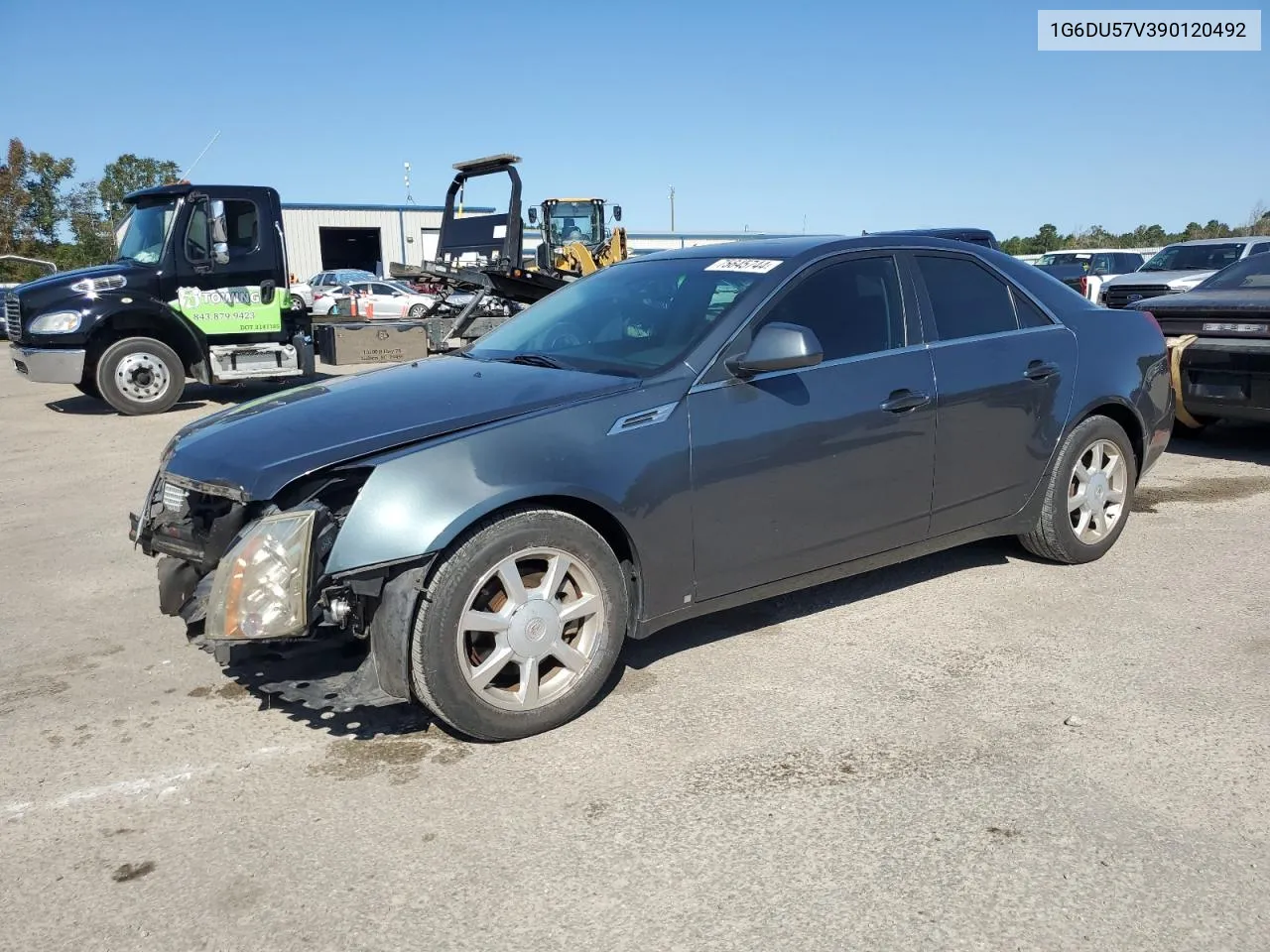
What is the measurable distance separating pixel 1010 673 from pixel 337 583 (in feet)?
8.22

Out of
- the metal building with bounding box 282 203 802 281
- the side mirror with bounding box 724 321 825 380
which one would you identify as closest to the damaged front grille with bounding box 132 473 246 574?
the side mirror with bounding box 724 321 825 380

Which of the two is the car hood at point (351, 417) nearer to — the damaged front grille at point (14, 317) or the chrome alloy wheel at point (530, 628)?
the chrome alloy wheel at point (530, 628)

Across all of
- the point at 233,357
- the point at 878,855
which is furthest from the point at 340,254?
the point at 878,855

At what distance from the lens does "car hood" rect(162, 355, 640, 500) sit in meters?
3.27

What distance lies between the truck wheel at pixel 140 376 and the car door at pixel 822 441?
31.2ft

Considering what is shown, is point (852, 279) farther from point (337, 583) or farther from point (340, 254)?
point (340, 254)

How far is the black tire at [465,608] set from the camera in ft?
10.4

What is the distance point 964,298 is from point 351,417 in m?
2.81

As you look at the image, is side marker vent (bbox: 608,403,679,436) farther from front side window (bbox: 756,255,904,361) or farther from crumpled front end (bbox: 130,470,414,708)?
crumpled front end (bbox: 130,470,414,708)

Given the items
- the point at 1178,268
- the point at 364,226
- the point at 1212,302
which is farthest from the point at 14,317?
the point at 364,226

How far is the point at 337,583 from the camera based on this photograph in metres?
3.13

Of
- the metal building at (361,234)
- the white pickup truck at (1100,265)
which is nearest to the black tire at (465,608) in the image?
the white pickup truck at (1100,265)

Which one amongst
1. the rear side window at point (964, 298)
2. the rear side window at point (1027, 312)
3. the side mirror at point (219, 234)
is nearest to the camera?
the rear side window at point (964, 298)

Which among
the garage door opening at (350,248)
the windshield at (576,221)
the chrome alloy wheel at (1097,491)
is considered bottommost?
the chrome alloy wheel at (1097,491)
